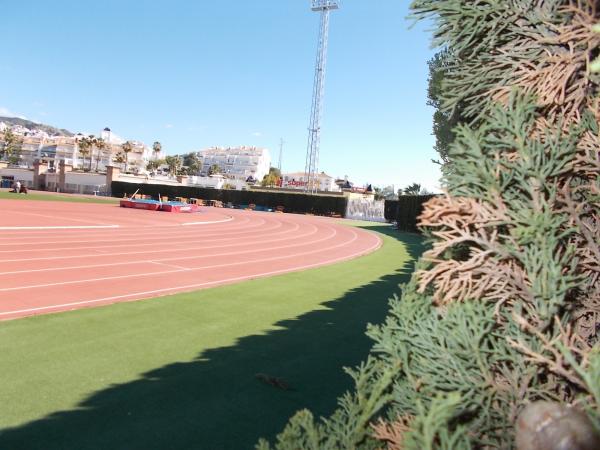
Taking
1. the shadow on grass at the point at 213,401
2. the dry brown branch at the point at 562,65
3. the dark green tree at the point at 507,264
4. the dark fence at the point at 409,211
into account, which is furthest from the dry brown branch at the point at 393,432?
the dark fence at the point at 409,211

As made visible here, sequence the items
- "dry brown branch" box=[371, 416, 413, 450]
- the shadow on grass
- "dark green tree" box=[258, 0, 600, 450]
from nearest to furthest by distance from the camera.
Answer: "dark green tree" box=[258, 0, 600, 450]
"dry brown branch" box=[371, 416, 413, 450]
the shadow on grass

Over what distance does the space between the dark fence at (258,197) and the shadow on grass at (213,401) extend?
156 feet

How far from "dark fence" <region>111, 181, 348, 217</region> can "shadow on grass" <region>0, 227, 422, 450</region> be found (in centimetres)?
4752

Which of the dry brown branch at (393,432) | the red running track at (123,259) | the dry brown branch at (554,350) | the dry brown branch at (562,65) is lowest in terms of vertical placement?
the red running track at (123,259)

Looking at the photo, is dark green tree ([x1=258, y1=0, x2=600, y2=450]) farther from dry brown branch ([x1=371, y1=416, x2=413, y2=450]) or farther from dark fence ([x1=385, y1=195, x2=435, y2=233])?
dark fence ([x1=385, y1=195, x2=435, y2=233])

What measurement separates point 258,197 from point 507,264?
5894 cm

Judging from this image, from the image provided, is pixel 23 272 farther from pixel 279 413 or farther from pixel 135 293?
pixel 279 413

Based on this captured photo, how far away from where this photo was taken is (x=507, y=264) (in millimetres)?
2010

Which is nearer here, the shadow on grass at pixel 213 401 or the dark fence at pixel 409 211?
the shadow on grass at pixel 213 401

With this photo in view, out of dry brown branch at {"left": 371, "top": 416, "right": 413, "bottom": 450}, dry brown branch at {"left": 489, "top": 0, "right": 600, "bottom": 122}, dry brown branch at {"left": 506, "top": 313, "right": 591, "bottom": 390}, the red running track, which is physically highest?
dry brown branch at {"left": 489, "top": 0, "right": 600, "bottom": 122}

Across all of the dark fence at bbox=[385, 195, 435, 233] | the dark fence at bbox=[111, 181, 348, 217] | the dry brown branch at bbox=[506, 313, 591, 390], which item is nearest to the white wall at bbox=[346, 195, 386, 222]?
the dark fence at bbox=[111, 181, 348, 217]

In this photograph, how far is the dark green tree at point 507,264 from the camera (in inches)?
72.7

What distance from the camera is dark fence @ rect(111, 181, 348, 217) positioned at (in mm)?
54750

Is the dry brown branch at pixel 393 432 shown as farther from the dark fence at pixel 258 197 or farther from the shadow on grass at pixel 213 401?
the dark fence at pixel 258 197
